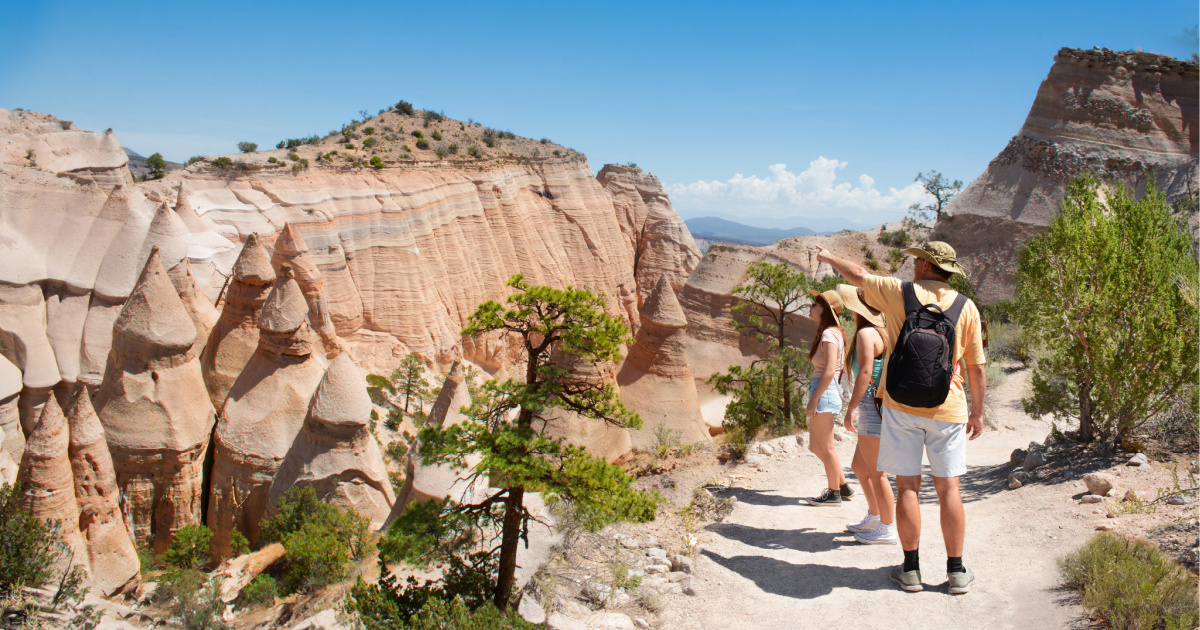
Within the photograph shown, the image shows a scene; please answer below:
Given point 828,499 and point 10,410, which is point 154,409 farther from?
point 828,499

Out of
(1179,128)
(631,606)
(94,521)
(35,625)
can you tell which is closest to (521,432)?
(631,606)

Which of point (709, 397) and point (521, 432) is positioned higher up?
point (521, 432)

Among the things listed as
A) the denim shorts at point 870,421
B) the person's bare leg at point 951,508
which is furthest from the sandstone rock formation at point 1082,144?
the person's bare leg at point 951,508

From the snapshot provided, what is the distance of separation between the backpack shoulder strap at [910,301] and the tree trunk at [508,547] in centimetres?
275

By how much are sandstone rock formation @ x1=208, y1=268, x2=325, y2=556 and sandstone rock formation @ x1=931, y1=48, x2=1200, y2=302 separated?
928 inches

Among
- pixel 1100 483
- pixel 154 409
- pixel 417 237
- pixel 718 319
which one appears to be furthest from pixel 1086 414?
pixel 417 237

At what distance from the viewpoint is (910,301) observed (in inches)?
155

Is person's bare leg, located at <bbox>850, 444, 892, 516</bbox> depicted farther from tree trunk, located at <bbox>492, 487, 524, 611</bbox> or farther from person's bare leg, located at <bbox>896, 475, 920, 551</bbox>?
tree trunk, located at <bbox>492, 487, 524, 611</bbox>

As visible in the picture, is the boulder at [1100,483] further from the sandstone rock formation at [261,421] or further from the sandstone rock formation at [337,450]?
the sandstone rock formation at [261,421]

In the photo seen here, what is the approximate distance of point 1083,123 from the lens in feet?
81.6

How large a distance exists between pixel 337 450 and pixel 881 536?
727cm

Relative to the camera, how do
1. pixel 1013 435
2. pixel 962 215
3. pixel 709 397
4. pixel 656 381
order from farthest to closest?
1. pixel 962 215
2. pixel 709 397
3. pixel 656 381
4. pixel 1013 435

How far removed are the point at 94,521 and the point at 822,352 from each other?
29.7 ft

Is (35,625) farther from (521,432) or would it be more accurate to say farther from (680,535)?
(680,535)
